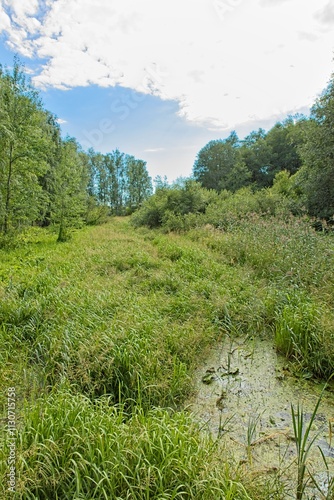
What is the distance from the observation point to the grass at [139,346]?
143 cm

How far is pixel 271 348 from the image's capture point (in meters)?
3.15

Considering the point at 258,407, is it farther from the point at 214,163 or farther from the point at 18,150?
the point at 214,163

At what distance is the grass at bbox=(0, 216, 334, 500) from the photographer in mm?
1431

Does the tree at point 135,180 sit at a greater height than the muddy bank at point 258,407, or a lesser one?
greater

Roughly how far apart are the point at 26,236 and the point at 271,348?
409 inches

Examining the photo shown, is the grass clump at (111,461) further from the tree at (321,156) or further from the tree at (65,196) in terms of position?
the tree at (65,196)

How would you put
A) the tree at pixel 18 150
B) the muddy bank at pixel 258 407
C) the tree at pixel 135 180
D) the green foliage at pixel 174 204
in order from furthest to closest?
the tree at pixel 135 180
the green foliage at pixel 174 204
the tree at pixel 18 150
the muddy bank at pixel 258 407

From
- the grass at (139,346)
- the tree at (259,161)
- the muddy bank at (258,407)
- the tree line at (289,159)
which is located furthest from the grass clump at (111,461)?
the tree at (259,161)

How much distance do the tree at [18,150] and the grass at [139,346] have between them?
4.29m

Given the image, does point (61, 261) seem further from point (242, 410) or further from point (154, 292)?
point (242, 410)

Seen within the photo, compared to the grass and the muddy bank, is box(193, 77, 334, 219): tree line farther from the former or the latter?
the muddy bank

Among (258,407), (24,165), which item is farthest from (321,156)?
(24,165)

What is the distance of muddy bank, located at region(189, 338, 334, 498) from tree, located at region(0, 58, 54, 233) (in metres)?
9.55

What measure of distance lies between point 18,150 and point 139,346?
977cm
